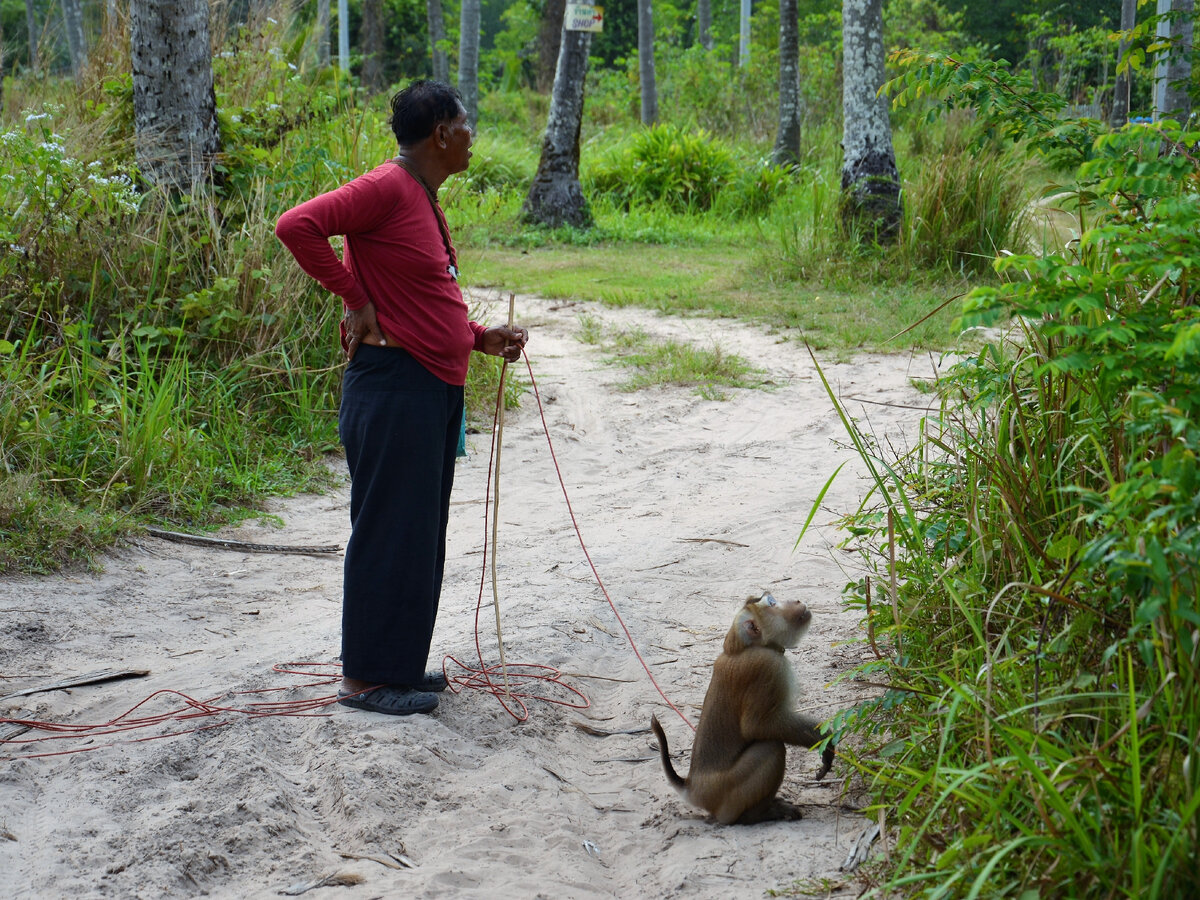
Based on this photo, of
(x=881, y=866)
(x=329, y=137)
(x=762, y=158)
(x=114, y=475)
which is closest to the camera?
(x=881, y=866)

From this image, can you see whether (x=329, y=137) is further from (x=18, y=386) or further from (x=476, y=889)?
(x=476, y=889)

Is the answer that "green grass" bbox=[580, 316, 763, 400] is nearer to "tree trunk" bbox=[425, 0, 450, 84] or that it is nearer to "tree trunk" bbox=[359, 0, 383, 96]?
"tree trunk" bbox=[425, 0, 450, 84]

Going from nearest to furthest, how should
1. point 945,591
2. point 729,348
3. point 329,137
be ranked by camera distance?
point 945,591
point 329,137
point 729,348

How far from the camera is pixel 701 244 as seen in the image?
13.7 meters

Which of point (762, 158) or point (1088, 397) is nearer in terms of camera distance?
point (1088, 397)

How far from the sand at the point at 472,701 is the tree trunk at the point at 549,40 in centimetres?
2139

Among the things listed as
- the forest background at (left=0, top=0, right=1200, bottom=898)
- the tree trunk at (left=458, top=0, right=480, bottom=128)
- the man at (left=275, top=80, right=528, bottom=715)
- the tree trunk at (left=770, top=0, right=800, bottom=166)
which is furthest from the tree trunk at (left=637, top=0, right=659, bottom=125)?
the man at (left=275, top=80, right=528, bottom=715)

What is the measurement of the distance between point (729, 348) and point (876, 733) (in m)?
5.92

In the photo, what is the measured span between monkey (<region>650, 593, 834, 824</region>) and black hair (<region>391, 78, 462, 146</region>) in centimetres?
185

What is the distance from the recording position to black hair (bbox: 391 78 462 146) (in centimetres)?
342

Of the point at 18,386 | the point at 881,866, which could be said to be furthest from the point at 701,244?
the point at 881,866

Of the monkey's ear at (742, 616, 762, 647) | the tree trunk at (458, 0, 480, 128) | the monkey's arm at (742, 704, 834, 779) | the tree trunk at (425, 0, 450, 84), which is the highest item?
the tree trunk at (425, 0, 450, 84)

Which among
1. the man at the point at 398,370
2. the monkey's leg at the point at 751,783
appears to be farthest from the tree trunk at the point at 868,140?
the monkey's leg at the point at 751,783

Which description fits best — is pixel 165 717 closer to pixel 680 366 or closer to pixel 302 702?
pixel 302 702
